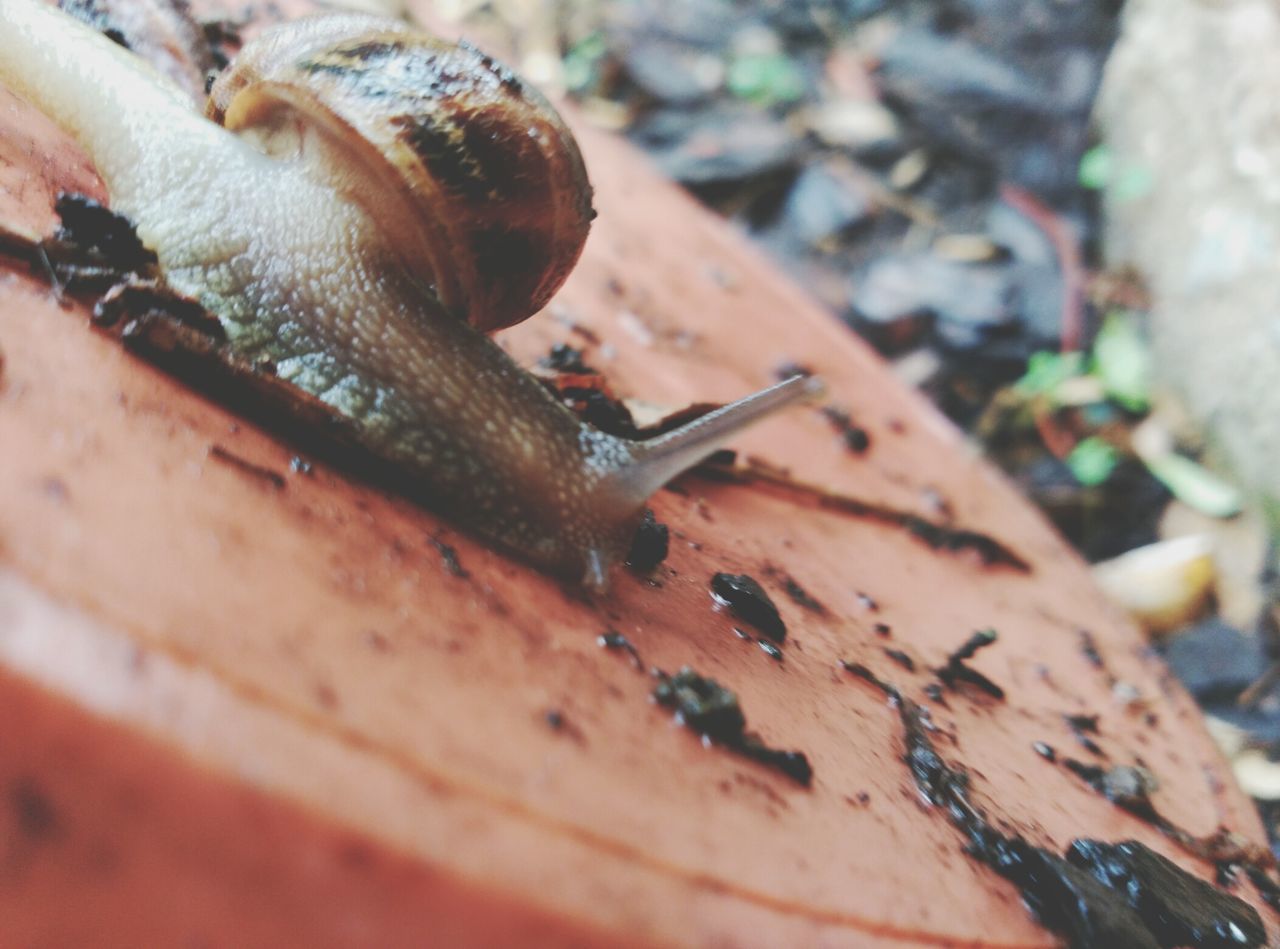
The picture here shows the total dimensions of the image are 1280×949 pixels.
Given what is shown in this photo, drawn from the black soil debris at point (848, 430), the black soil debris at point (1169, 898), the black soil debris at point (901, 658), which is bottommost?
the black soil debris at point (1169, 898)

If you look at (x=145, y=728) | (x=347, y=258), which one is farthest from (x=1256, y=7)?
(x=145, y=728)

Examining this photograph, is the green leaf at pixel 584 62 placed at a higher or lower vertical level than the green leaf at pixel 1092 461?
higher

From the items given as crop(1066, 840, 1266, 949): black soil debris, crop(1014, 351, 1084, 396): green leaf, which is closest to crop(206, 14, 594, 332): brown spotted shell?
crop(1066, 840, 1266, 949): black soil debris

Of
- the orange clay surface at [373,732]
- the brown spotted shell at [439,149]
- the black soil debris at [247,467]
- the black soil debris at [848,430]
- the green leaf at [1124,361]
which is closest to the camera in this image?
the orange clay surface at [373,732]

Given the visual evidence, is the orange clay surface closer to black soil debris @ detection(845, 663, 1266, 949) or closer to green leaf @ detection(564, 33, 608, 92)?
black soil debris @ detection(845, 663, 1266, 949)

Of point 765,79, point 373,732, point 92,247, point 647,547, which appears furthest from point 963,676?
point 765,79

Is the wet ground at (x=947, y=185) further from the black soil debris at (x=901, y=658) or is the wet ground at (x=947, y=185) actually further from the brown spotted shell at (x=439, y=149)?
the brown spotted shell at (x=439, y=149)

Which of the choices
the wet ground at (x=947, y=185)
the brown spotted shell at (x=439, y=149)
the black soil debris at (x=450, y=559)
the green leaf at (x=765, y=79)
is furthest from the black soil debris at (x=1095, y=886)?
the green leaf at (x=765, y=79)
